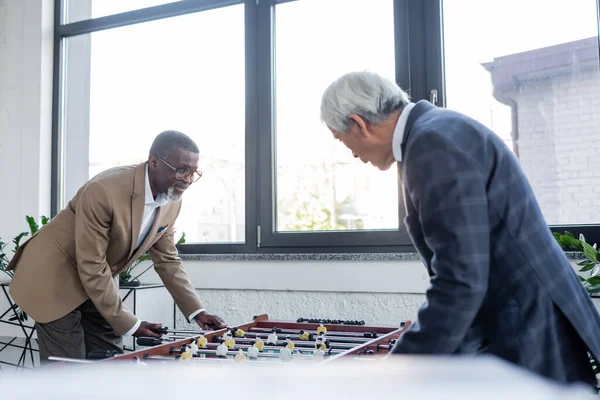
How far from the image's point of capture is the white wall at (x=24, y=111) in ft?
13.5

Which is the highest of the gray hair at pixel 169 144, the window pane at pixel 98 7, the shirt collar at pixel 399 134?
the window pane at pixel 98 7

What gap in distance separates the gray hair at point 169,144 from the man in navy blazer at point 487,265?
4.31ft

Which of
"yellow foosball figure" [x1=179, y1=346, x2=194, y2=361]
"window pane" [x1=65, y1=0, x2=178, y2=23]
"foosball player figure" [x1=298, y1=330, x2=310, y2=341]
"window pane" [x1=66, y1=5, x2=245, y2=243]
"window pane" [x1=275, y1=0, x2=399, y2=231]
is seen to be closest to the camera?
"yellow foosball figure" [x1=179, y1=346, x2=194, y2=361]

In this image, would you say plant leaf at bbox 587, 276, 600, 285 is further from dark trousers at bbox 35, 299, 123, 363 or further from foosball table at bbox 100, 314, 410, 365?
dark trousers at bbox 35, 299, 123, 363

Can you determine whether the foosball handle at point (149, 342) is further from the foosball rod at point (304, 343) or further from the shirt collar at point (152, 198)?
the shirt collar at point (152, 198)

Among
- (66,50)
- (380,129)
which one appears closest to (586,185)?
(380,129)

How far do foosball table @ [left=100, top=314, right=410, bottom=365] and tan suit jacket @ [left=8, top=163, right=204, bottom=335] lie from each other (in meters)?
0.30

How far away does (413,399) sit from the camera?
26cm

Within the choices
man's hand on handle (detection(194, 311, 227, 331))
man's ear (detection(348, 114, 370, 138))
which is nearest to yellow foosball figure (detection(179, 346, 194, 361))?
man's hand on handle (detection(194, 311, 227, 331))

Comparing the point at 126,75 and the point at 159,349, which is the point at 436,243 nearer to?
the point at 159,349

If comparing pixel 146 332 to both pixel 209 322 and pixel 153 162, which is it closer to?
pixel 209 322

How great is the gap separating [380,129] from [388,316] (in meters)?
1.76

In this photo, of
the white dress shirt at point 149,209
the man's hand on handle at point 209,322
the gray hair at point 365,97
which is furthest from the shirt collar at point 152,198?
the gray hair at point 365,97

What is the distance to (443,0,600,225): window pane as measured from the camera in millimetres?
2848
